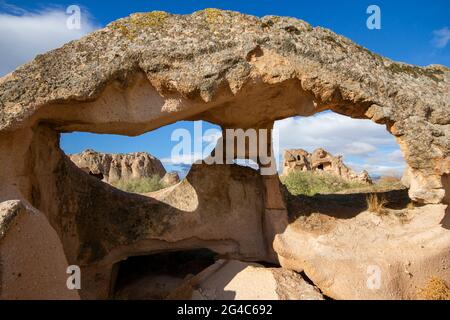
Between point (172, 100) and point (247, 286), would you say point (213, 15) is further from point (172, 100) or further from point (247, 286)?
point (247, 286)

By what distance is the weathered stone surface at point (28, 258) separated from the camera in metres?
2.60

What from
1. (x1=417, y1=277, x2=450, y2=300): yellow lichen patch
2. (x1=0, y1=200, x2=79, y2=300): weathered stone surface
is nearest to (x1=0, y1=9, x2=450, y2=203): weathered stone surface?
(x1=417, y1=277, x2=450, y2=300): yellow lichen patch

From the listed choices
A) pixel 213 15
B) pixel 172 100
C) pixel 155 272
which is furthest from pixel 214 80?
pixel 155 272

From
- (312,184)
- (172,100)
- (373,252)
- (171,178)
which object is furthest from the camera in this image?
(171,178)

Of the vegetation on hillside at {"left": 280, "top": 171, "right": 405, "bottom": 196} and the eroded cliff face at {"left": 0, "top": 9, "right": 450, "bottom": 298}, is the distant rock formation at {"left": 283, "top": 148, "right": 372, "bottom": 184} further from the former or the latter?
the eroded cliff face at {"left": 0, "top": 9, "right": 450, "bottom": 298}

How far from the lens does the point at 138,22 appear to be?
4422 mm

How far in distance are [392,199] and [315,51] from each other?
320 centimetres

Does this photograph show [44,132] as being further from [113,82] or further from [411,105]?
[411,105]

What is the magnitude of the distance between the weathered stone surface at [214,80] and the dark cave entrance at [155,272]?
243 centimetres

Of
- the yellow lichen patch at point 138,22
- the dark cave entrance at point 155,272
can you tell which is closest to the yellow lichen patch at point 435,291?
the dark cave entrance at point 155,272

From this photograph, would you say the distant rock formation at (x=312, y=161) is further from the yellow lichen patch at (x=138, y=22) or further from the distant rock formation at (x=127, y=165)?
the yellow lichen patch at (x=138, y=22)

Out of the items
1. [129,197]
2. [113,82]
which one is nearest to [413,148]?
[113,82]

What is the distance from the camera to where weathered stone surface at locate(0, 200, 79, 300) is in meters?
2.60

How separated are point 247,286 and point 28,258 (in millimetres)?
2652
